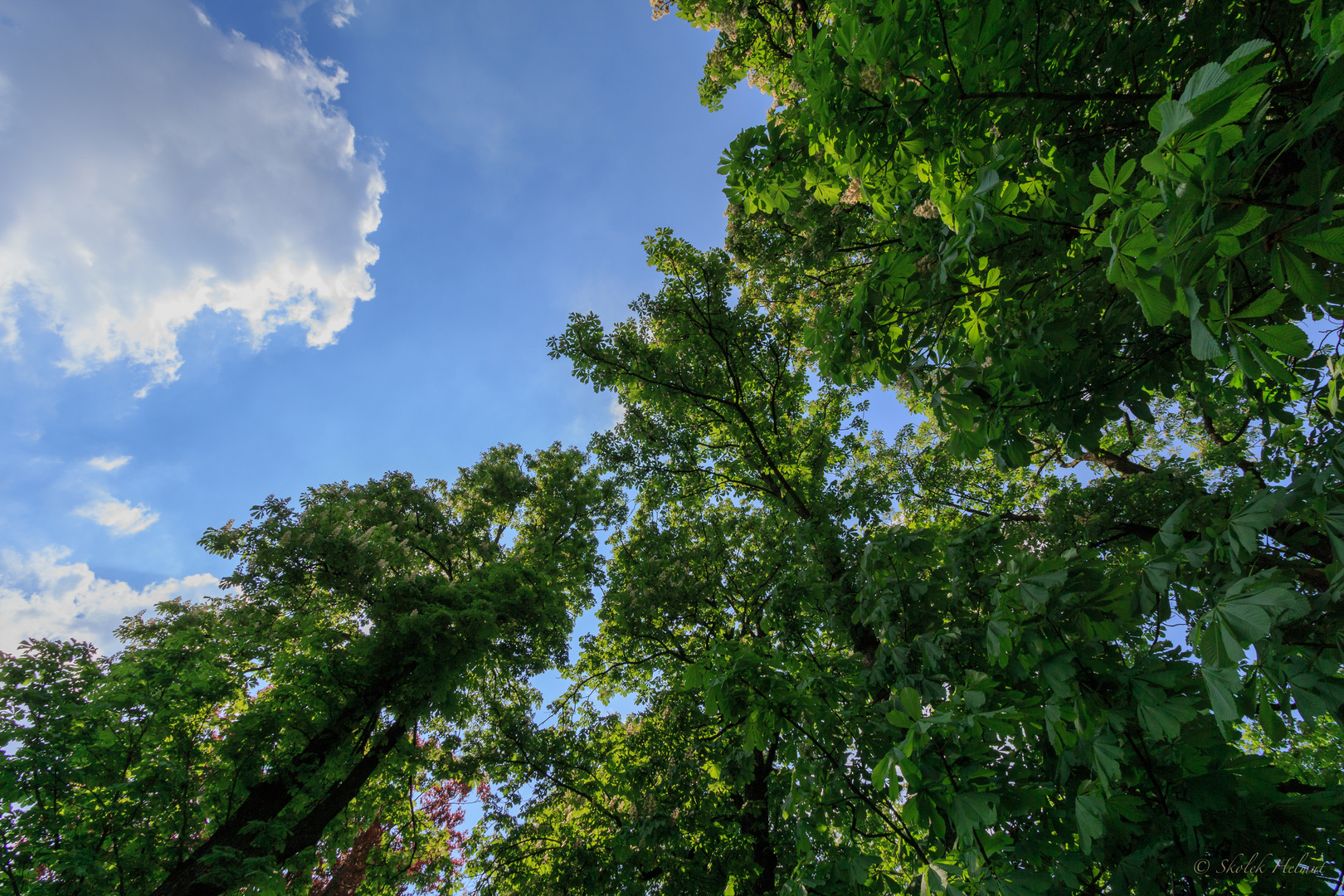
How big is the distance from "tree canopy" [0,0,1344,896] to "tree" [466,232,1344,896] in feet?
0.11

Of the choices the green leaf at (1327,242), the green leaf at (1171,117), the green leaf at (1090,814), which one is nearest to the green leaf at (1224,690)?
the green leaf at (1090,814)

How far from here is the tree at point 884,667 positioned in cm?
180

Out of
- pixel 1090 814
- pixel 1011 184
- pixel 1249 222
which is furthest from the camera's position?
pixel 1011 184

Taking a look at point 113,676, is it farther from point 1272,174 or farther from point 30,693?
point 1272,174

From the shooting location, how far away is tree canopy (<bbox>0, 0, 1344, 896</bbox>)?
1.71m

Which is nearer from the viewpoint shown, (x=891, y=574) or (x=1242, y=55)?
(x=1242, y=55)

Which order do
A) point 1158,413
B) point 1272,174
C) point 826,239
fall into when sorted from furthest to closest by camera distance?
point 1158,413 < point 826,239 < point 1272,174

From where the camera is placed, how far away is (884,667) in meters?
3.44

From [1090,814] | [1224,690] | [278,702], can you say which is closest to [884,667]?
[1090,814]

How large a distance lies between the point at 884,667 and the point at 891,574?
2.18 ft

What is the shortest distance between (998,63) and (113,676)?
9.25 metres

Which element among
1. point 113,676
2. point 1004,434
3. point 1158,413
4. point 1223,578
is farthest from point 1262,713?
point 1158,413

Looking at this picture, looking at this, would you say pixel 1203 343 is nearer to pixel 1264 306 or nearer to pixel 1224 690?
pixel 1264 306

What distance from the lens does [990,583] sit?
308cm
